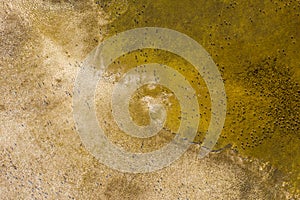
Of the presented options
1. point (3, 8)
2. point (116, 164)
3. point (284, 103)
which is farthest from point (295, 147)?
point (3, 8)

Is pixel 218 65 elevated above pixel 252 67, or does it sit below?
below

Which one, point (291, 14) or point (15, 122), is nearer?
point (291, 14)

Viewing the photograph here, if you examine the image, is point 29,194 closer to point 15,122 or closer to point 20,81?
point 15,122

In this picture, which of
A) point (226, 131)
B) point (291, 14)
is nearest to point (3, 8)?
point (226, 131)

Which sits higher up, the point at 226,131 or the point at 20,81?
the point at 226,131

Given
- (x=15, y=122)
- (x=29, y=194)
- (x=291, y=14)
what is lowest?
(x=29, y=194)

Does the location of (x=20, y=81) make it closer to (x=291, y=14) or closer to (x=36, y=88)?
(x=36, y=88)
